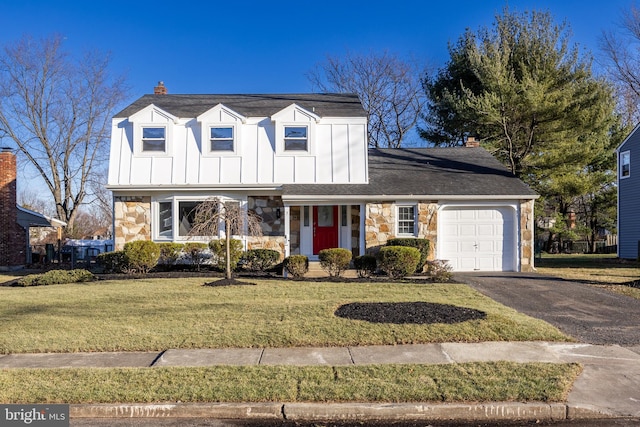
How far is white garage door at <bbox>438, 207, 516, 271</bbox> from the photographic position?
16.0 metres

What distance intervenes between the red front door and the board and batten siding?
1.20 m

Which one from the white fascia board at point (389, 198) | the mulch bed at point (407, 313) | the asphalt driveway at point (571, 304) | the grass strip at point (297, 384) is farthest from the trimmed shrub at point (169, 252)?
the grass strip at point (297, 384)

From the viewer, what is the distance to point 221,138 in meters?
16.6

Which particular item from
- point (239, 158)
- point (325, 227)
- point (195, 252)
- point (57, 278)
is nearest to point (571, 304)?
point (325, 227)

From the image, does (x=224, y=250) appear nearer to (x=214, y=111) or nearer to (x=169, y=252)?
(x=169, y=252)

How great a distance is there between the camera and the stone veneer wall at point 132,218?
16.2m

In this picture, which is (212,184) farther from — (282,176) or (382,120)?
(382,120)

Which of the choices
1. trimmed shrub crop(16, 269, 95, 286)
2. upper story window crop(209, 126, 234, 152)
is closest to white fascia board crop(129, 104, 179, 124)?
upper story window crop(209, 126, 234, 152)

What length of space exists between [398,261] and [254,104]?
8314 millimetres

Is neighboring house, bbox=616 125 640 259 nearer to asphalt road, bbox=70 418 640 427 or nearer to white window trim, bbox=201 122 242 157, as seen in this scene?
white window trim, bbox=201 122 242 157

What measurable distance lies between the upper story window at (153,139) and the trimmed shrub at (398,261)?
319 inches

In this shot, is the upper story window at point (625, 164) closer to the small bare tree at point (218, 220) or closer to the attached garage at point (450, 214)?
the attached garage at point (450, 214)

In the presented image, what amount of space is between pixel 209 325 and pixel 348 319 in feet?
7.25

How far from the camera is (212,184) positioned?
52.7 feet
